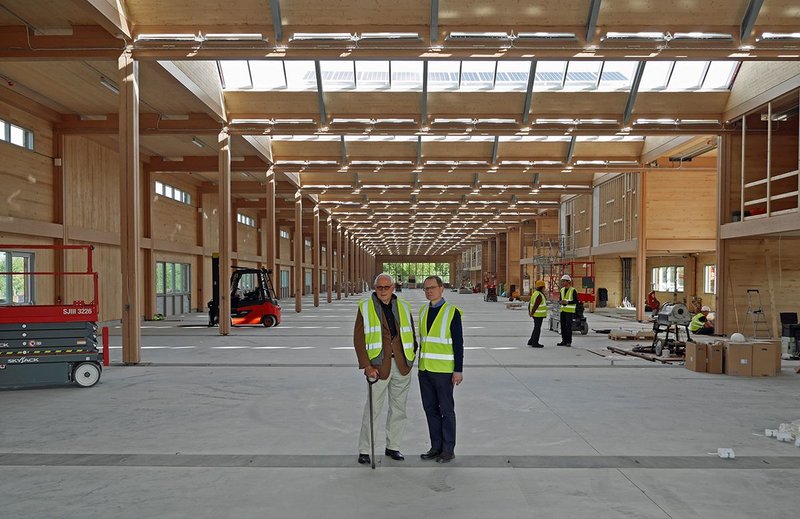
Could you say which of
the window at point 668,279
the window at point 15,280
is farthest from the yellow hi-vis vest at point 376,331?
the window at point 668,279

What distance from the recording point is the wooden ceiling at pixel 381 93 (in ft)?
44.3

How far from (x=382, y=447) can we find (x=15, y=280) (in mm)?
16150

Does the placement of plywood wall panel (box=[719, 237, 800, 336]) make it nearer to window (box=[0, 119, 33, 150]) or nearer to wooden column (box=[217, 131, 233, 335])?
wooden column (box=[217, 131, 233, 335])

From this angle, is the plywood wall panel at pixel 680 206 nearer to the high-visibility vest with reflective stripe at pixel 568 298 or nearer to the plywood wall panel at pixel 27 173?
the high-visibility vest with reflective stripe at pixel 568 298

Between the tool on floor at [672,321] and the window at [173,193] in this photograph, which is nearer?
the tool on floor at [672,321]

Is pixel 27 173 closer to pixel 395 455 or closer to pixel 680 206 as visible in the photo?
pixel 395 455

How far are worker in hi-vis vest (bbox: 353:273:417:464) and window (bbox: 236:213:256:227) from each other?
36682 mm

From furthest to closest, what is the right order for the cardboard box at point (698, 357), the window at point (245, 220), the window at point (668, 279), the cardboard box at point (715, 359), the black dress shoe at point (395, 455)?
the window at point (245, 220)
the window at point (668, 279)
the cardboard box at point (698, 357)
the cardboard box at point (715, 359)
the black dress shoe at point (395, 455)

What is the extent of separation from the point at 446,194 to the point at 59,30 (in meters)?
26.5

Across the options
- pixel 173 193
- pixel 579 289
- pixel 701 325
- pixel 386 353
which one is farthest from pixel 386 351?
pixel 579 289

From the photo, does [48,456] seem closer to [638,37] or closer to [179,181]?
[638,37]

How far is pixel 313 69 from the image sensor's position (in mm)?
20250

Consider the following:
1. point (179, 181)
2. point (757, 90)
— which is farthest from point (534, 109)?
point (179, 181)

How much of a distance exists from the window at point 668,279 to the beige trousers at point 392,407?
3288 cm
